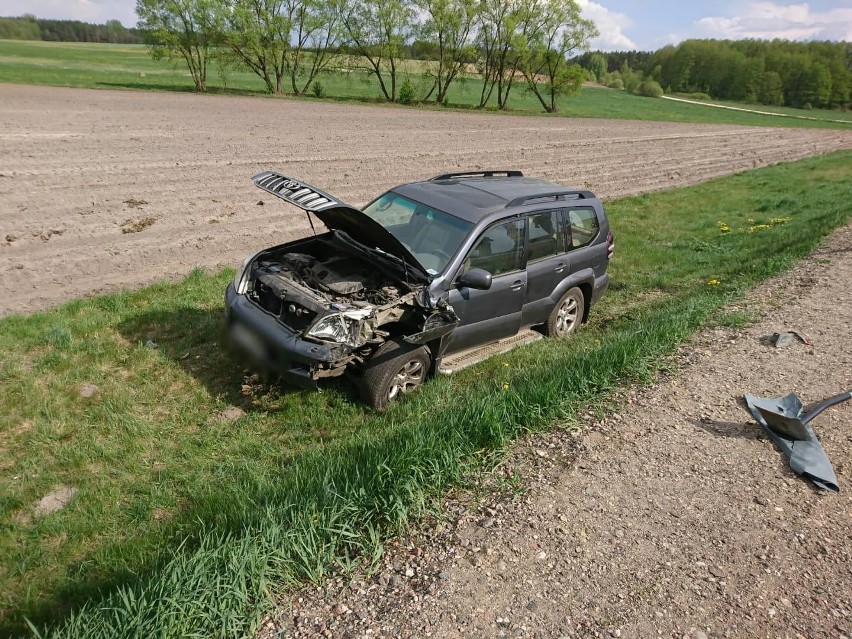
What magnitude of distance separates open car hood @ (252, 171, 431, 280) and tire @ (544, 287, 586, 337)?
7.40 ft

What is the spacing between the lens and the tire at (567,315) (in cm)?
723

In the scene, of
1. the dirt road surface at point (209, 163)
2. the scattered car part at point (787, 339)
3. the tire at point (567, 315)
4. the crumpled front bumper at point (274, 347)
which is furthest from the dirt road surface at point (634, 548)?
the dirt road surface at point (209, 163)

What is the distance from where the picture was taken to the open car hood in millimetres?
5414

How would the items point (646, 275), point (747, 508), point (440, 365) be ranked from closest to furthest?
point (747, 508), point (440, 365), point (646, 275)

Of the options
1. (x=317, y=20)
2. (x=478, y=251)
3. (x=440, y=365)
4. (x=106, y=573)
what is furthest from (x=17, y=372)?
(x=317, y=20)

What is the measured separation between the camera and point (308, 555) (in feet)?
10.6

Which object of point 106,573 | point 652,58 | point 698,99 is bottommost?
point 106,573

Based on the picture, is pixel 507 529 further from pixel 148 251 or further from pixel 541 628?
pixel 148 251

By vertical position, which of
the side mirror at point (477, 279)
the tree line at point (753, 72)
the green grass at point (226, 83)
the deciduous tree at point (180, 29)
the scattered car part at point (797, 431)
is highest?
the tree line at point (753, 72)

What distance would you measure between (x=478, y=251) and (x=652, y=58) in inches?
5370

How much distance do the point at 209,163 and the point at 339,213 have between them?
473 inches

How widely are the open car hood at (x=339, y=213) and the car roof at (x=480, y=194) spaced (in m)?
0.97

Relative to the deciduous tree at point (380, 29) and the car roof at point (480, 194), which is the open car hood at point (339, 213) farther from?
the deciduous tree at point (380, 29)

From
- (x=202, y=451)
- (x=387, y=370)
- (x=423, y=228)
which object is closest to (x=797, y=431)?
(x=387, y=370)
